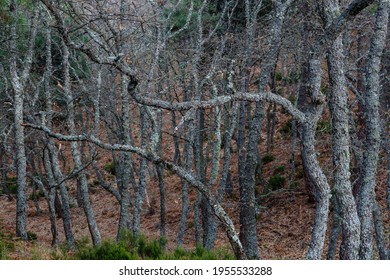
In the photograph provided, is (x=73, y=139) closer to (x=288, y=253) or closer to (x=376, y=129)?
(x=376, y=129)

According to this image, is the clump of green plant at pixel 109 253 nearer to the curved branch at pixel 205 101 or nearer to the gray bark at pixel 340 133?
the curved branch at pixel 205 101

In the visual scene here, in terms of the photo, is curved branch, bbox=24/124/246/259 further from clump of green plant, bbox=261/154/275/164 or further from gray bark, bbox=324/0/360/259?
clump of green plant, bbox=261/154/275/164

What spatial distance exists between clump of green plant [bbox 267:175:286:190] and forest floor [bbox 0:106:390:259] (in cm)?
18

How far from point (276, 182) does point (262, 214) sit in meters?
1.40

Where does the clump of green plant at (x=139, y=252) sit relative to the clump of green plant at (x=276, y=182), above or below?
below

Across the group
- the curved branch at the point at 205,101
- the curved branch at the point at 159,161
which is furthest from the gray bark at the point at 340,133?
the curved branch at the point at 159,161

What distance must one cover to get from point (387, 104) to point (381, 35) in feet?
30.9

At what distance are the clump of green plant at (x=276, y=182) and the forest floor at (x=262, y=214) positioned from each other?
7.1 inches

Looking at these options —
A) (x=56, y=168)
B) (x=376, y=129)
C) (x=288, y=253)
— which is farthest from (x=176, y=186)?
(x=376, y=129)

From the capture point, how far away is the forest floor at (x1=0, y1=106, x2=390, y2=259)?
15914 mm

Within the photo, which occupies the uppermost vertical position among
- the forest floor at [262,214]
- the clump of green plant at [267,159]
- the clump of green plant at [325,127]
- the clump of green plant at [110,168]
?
the clump of green plant at [325,127]

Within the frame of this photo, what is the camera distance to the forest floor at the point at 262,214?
15.9 metres

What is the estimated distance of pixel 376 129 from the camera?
867 cm

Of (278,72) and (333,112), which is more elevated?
(278,72)
